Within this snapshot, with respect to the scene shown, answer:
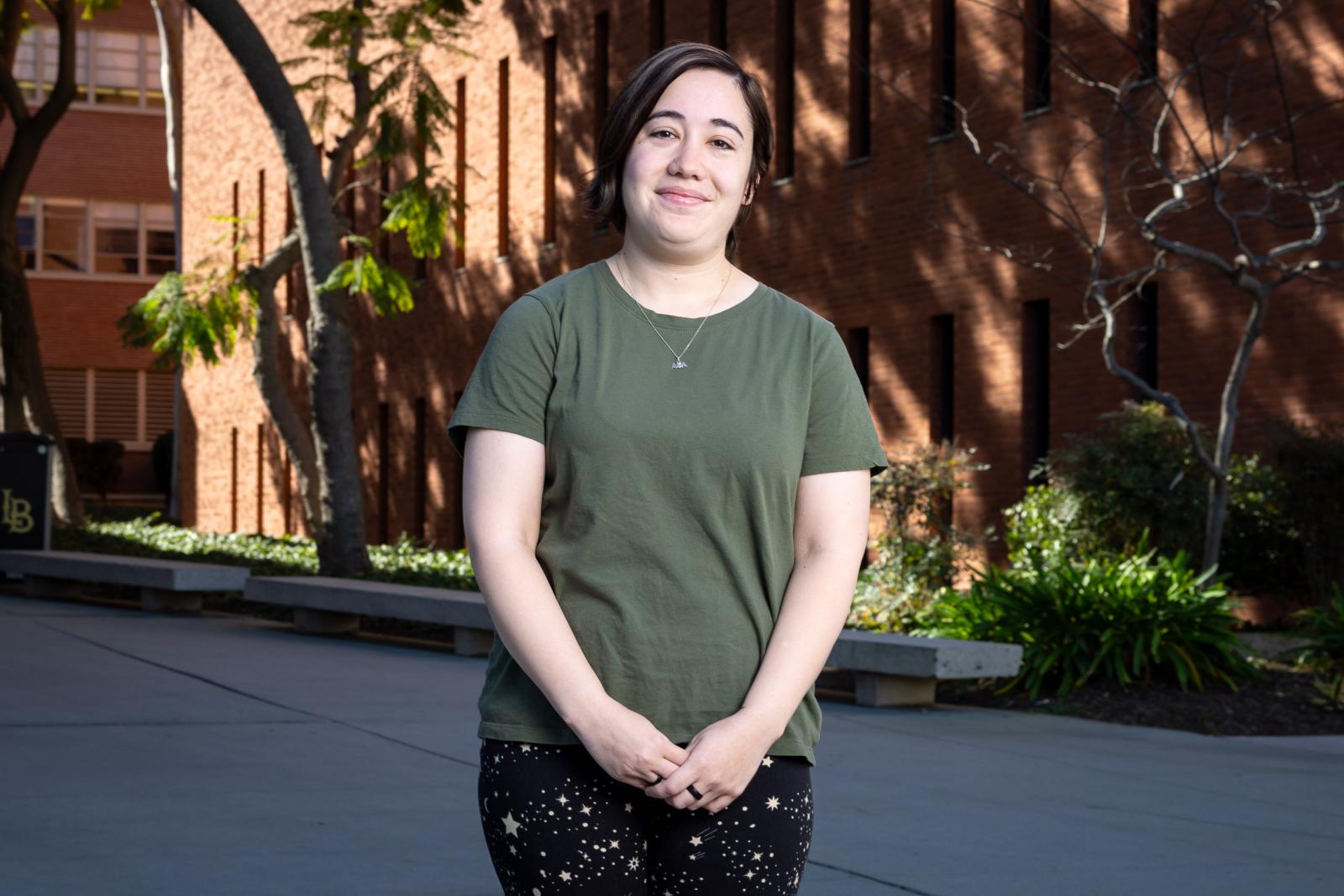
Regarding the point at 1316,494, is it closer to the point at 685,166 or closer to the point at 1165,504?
the point at 1165,504

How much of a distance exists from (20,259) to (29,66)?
847 inches

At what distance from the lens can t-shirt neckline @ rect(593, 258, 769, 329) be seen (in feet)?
8.47

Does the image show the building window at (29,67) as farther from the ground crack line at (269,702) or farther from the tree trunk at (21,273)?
the ground crack line at (269,702)

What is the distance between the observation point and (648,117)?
2635mm

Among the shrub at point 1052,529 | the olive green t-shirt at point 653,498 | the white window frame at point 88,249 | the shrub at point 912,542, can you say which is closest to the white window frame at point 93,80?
the white window frame at point 88,249

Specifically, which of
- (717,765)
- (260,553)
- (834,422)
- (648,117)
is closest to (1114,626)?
(834,422)

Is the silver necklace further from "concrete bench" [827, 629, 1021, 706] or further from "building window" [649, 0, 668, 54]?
"building window" [649, 0, 668, 54]

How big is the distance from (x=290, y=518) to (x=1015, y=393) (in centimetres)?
2027

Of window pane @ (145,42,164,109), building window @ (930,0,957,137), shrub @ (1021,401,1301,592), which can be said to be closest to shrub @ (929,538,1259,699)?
shrub @ (1021,401,1301,592)

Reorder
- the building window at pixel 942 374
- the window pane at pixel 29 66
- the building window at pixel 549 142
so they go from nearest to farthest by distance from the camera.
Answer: the building window at pixel 942 374 → the building window at pixel 549 142 → the window pane at pixel 29 66

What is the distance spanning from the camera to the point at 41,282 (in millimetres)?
45188

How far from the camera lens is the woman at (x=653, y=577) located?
2.46 m

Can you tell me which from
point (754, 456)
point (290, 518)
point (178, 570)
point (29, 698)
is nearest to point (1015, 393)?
point (178, 570)

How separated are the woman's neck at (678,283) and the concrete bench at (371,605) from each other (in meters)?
10.5
